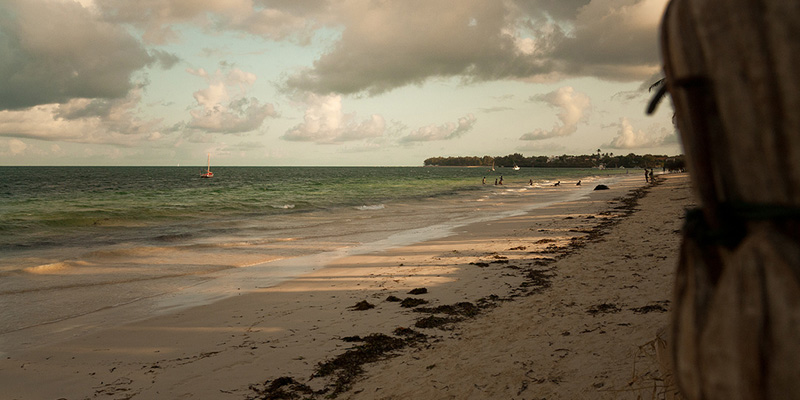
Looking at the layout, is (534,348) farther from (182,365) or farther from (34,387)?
(34,387)

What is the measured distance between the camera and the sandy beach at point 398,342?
14.0 feet

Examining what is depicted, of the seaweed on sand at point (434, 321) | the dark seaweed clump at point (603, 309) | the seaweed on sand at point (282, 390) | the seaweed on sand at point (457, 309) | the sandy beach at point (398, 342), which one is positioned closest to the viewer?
the sandy beach at point (398, 342)

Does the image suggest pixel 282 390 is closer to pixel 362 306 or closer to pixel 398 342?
pixel 398 342

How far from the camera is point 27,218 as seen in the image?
2267 cm

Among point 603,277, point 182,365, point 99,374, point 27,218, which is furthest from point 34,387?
point 27,218

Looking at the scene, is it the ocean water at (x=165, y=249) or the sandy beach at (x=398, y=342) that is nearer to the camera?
the sandy beach at (x=398, y=342)

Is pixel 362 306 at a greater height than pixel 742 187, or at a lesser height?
lesser

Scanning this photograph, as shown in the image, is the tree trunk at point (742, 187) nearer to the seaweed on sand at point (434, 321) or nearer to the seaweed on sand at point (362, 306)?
the seaweed on sand at point (434, 321)

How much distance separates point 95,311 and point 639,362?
324 inches

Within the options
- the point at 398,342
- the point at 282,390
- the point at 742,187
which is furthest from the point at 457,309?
the point at 742,187

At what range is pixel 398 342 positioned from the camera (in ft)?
18.3

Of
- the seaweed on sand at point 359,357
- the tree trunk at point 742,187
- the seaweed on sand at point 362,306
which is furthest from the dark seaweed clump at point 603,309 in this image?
the tree trunk at point 742,187

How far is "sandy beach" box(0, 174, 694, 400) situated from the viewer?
4281 mm

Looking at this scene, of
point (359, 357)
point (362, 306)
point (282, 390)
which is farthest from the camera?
point (362, 306)
